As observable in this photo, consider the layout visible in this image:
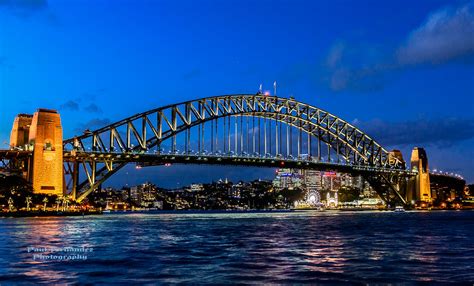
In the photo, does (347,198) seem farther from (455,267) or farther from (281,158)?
(455,267)

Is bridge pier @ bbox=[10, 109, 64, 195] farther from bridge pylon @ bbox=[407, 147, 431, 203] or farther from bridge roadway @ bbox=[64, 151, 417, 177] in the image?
bridge pylon @ bbox=[407, 147, 431, 203]

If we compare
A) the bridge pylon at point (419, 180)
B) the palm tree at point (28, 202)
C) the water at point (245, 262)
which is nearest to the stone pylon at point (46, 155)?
the palm tree at point (28, 202)

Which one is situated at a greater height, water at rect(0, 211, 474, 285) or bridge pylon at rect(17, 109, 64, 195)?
bridge pylon at rect(17, 109, 64, 195)

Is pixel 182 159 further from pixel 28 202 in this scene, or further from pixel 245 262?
pixel 245 262

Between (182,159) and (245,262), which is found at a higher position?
(182,159)

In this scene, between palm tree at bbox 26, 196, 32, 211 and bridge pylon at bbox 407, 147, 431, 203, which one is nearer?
palm tree at bbox 26, 196, 32, 211

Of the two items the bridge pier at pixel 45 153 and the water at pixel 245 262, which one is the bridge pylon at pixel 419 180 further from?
the water at pixel 245 262

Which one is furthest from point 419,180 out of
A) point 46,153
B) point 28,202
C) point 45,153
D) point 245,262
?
point 245,262

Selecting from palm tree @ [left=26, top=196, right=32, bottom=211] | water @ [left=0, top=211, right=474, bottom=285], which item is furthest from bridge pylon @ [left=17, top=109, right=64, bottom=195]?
water @ [left=0, top=211, right=474, bottom=285]
